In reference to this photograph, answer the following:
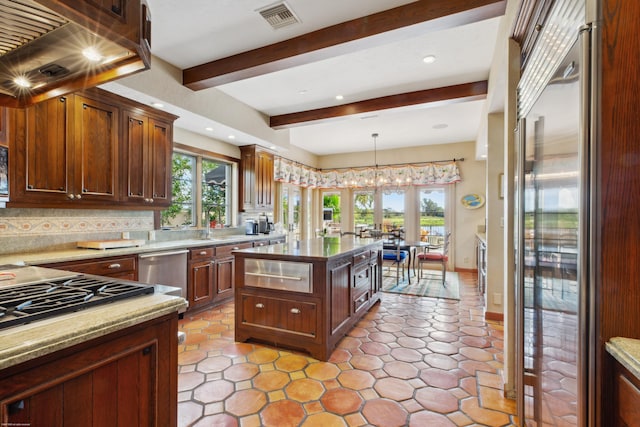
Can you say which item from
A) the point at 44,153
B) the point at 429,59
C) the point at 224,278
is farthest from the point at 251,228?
the point at 429,59

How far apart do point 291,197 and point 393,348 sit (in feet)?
15.6

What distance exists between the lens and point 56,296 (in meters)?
1.07

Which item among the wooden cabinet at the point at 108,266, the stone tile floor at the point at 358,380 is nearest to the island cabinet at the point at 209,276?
the stone tile floor at the point at 358,380

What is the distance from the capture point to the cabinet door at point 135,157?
321cm

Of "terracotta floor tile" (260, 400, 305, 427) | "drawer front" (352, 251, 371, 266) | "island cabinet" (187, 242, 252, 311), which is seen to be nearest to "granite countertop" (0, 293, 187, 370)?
"terracotta floor tile" (260, 400, 305, 427)

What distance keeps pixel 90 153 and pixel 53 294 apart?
236cm

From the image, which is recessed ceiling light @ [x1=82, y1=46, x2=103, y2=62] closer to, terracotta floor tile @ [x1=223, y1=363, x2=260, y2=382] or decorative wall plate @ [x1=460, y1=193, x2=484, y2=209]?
terracotta floor tile @ [x1=223, y1=363, x2=260, y2=382]

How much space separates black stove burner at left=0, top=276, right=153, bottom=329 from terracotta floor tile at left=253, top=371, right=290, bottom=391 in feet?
4.32

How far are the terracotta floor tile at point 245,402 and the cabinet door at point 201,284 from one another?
184cm

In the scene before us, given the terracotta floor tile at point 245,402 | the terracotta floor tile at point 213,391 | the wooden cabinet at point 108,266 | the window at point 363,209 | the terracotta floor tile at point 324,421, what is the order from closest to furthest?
the terracotta floor tile at point 324,421 < the terracotta floor tile at point 245,402 < the terracotta floor tile at point 213,391 < the wooden cabinet at point 108,266 < the window at point 363,209

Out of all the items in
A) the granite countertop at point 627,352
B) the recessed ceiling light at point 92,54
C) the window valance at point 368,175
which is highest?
the window valance at point 368,175

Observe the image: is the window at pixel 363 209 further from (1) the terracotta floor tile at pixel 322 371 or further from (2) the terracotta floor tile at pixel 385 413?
(2) the terracotta floor tile at pixel 385 413

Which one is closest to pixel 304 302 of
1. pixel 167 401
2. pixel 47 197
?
pixel 167 401

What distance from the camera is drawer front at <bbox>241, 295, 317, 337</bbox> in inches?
102
